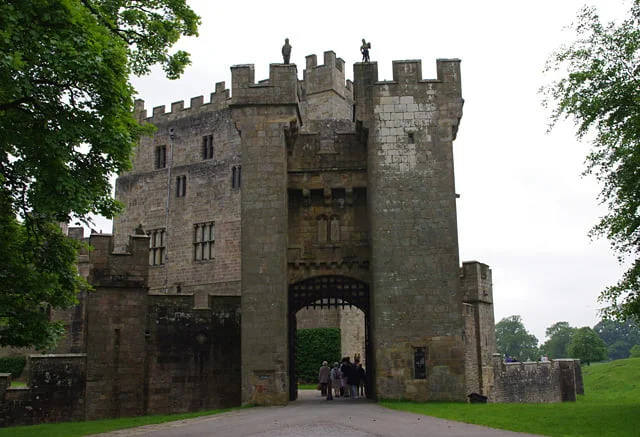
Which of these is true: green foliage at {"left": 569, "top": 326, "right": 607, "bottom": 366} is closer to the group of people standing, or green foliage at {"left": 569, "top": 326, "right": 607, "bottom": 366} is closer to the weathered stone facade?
the group of people standing

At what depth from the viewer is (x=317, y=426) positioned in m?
13.4

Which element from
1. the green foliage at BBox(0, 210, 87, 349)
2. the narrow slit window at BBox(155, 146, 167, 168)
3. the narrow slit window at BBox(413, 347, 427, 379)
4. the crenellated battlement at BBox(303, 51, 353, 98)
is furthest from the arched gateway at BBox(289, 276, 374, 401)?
the narrow slit window at BBox(155, 146, 167, 168)

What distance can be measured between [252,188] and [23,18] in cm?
1018

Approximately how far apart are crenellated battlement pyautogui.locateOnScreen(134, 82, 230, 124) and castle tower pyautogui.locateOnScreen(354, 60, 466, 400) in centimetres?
2432

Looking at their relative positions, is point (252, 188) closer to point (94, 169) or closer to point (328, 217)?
point (328, 217)

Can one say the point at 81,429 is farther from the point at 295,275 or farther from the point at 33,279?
the point at 295,275

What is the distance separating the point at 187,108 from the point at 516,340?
336ft

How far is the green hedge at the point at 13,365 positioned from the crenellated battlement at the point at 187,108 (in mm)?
18464

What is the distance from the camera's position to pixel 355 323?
37.4 m

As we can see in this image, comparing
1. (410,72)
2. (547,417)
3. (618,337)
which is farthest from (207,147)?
(618,337)

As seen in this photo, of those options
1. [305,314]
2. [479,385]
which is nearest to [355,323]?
[305,314]

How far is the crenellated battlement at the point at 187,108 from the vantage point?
146 ft

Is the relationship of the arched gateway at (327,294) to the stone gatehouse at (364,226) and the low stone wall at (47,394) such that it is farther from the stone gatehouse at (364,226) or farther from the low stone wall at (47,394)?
the low stone wall at (47,394)

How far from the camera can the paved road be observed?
12.2 meters
